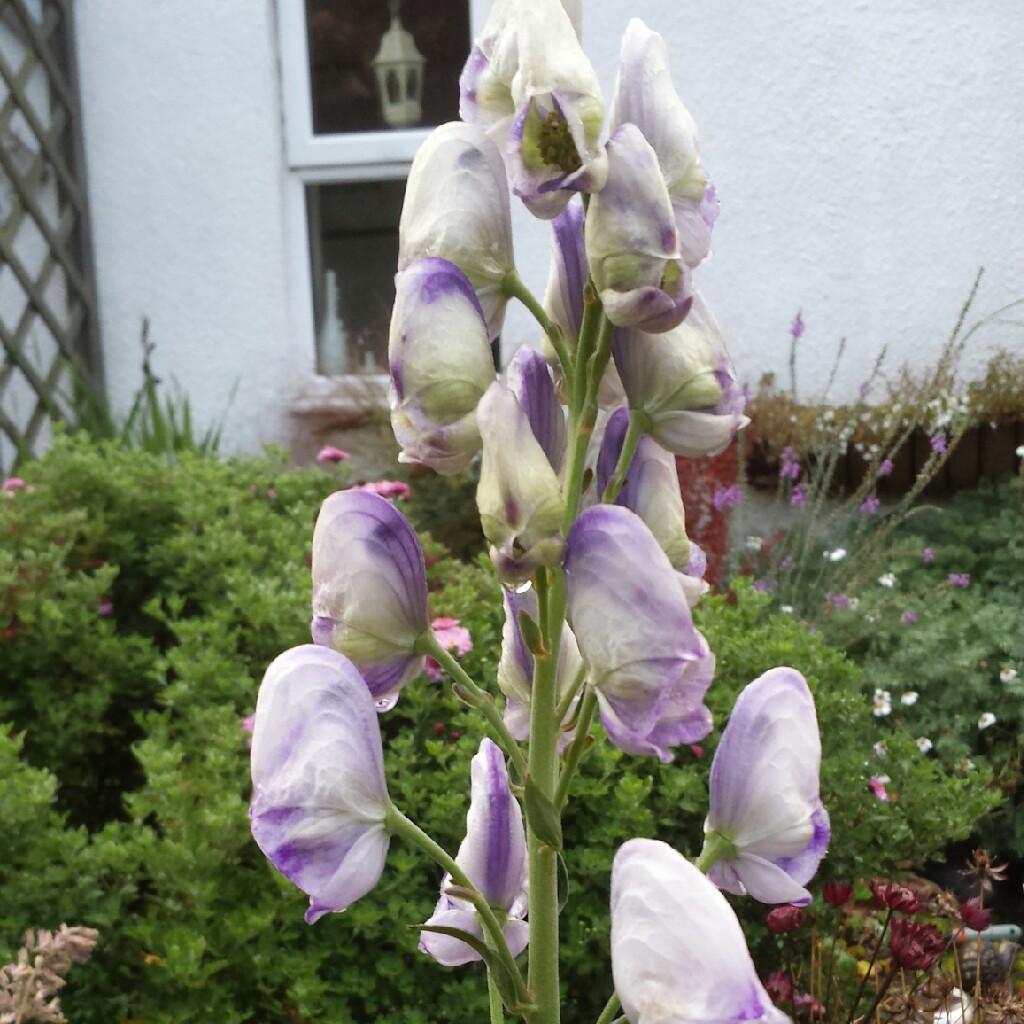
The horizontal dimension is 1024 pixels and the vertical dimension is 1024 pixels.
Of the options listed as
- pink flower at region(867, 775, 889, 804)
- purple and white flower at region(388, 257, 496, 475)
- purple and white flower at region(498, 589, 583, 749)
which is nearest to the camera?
purple and white flower at region(388, 257, 496, 475)

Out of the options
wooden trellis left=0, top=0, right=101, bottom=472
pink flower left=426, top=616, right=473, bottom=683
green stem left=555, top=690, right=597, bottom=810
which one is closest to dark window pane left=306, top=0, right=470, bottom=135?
wooden trellis left=0, top=0, right=101, bottom=472

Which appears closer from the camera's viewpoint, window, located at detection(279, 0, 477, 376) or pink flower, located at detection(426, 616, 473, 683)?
pink flower, located at detection(426, 616, 473, 683)

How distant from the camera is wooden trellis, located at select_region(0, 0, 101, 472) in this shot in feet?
12.4

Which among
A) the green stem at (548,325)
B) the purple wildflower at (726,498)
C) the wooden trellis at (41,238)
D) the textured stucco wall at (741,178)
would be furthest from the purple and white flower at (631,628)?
the wooden trellis at (41,238)

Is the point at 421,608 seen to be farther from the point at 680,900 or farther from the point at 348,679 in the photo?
the point at 680,900

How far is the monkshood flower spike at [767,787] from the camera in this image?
0.68 meters

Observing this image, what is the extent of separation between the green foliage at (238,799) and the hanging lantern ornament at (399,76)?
2190 millimetres

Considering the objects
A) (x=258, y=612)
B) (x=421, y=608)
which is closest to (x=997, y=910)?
(x=258, y=612)

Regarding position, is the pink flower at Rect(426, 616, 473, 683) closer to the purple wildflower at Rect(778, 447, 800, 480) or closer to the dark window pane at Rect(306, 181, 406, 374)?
the purple wildflower at Rect(778, 447, 800, 480)

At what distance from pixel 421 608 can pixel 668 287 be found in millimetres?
245

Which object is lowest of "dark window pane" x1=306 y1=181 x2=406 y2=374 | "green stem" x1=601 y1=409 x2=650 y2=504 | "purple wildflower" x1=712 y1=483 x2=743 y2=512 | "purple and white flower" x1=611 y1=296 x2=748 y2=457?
"purple wildflower" x1=712 y1=483 x2=743 y2=512

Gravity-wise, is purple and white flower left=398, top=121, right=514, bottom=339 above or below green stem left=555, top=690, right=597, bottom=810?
above

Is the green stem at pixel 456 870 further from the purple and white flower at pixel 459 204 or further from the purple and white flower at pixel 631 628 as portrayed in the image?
the purple and white flower at pixel 459 204

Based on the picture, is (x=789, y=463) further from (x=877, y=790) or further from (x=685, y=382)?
(x=685, y=382)
